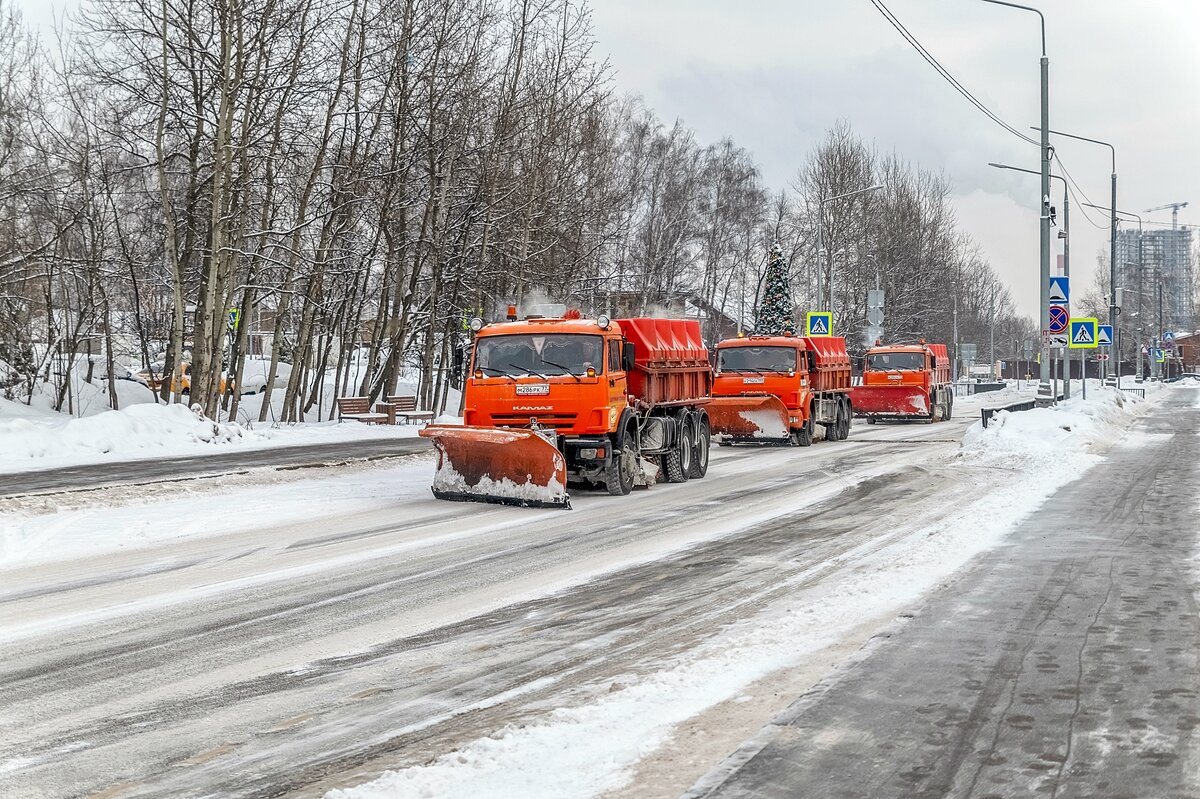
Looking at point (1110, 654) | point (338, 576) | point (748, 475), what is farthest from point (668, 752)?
point (748, 475)

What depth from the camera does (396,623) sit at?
7.97 m

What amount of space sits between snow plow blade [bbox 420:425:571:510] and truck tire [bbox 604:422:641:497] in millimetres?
1366

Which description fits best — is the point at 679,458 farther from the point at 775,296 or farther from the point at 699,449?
the point at 775,296

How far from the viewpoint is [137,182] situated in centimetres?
2906

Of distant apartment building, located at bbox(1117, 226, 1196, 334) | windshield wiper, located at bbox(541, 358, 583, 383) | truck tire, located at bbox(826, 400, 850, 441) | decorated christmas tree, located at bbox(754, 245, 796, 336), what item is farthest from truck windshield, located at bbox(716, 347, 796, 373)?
distant apartment building, located at bbox(1117, 226, 1196, 334)

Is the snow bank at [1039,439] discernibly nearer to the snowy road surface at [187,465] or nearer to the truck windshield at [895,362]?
the truck windshield at [895,362]

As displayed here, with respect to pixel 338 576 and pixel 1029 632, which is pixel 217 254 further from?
pixel 1029 632

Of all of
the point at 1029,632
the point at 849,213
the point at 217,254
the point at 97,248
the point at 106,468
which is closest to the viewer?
the point at 1029,632

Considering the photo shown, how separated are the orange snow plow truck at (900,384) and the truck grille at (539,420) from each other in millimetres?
22547

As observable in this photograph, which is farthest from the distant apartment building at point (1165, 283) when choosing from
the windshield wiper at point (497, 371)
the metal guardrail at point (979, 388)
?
the windshield wiper at point (497, 371)

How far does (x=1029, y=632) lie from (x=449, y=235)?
90.1ft

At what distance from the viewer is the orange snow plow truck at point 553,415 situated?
15.2 m

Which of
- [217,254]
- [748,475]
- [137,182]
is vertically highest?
[137,182]

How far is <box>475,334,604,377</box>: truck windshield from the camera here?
16422mm
